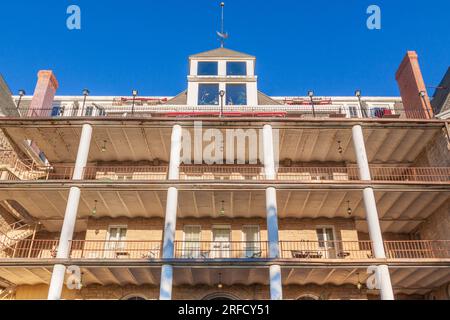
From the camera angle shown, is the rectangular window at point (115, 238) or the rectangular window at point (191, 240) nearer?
the rectangular window at point (191, 240)

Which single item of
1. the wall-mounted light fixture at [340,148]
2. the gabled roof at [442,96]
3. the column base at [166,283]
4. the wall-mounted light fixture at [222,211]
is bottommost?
the column base at [166,283]

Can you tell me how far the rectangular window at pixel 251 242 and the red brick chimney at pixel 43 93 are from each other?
1360 cm

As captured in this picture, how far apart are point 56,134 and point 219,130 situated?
8.19 metres

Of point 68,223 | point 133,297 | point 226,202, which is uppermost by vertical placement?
point 226,202

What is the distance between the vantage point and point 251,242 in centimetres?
1909

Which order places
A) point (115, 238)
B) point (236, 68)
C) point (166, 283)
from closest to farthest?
point (166, 283) → point (115, 238) → point (236, 68)

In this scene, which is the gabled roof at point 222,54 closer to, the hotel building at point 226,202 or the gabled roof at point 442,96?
the hotel building at point 226,202

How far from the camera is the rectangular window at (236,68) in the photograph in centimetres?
2417

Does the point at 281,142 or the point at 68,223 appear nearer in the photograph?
the point at 68,223

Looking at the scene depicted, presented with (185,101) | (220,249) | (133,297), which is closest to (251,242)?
(220,249)

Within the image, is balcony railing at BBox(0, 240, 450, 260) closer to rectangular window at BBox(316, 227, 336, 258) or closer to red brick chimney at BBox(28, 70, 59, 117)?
rectangular window at BBox(316, 227, 336, 258)

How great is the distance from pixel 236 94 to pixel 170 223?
994 centimetres

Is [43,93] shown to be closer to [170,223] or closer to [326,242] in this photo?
[170,223]

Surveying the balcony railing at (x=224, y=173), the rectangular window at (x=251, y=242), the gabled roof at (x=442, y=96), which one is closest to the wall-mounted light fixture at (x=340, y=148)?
the balcony railing at (x=224, y=173)
